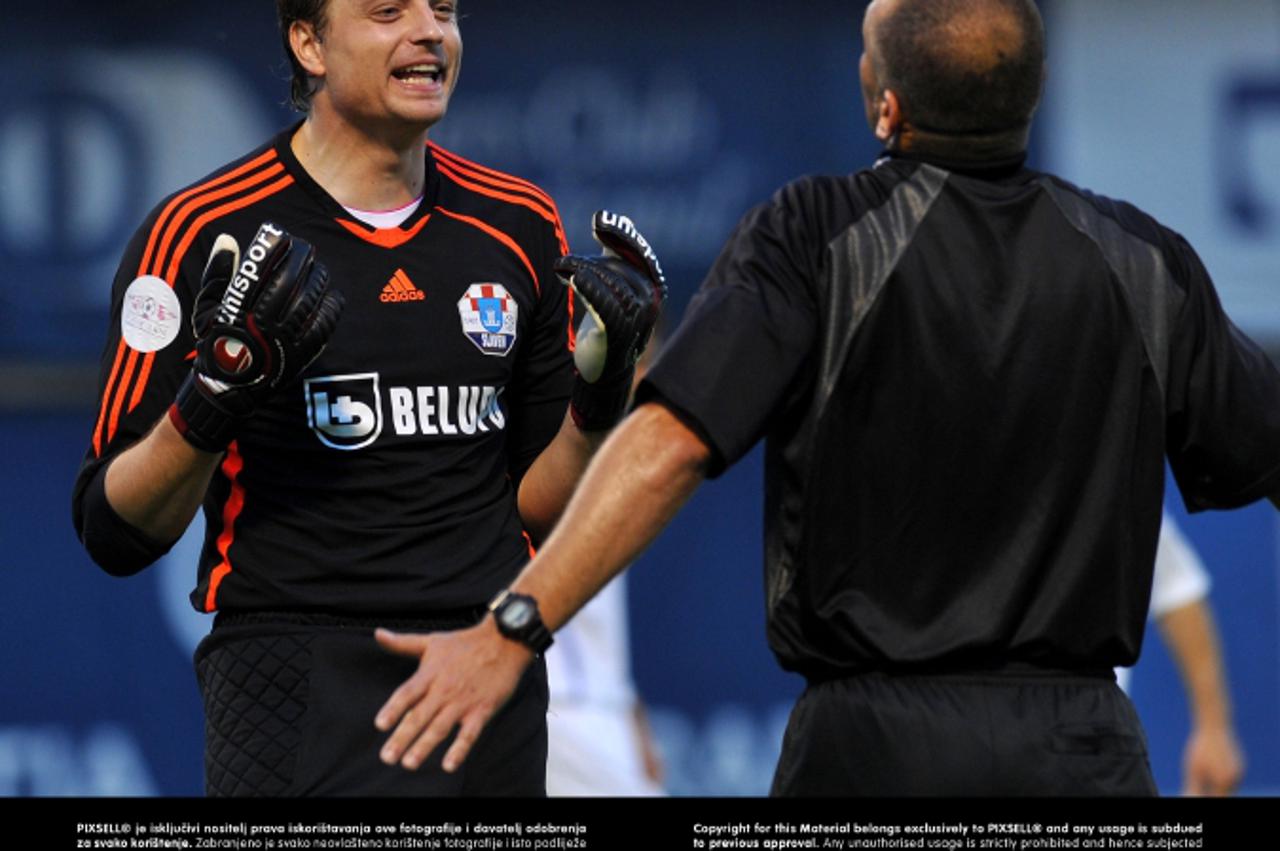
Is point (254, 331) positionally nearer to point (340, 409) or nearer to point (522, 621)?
point (340, 409)

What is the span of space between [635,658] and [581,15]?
101 inches

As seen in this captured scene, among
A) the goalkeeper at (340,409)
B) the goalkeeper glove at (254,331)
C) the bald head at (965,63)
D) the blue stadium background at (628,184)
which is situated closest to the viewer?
the bald head at (965,63)

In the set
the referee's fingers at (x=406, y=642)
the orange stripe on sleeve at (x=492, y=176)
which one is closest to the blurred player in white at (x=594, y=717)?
the orange stripe on sleeve at (x=492, y=176)

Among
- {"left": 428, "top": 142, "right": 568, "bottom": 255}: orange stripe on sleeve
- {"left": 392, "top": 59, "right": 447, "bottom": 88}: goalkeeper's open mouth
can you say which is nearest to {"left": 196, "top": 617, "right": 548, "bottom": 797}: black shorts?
{"left": 428, "top": 142, "right": 568, "bottom": 255}: orange stripe on sleeve

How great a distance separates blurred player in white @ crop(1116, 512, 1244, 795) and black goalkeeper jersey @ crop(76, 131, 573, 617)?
3042 millimetres

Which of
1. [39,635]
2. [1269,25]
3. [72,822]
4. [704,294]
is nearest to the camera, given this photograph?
[704,294]

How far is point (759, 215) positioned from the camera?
11.4 feet

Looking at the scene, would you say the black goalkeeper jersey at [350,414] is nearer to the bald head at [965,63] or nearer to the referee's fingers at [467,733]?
the referee's fingers at [467,733]

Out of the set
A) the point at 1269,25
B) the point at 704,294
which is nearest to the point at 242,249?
the point at 704,294

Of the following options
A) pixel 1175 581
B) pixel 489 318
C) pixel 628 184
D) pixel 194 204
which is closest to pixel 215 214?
pixel 194 204

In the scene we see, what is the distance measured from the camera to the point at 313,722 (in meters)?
4.02

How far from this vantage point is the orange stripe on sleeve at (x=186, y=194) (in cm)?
415

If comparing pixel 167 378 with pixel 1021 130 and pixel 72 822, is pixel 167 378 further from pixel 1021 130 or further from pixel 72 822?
pixel 1021 130

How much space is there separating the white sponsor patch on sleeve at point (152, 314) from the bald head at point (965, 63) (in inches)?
57.9
